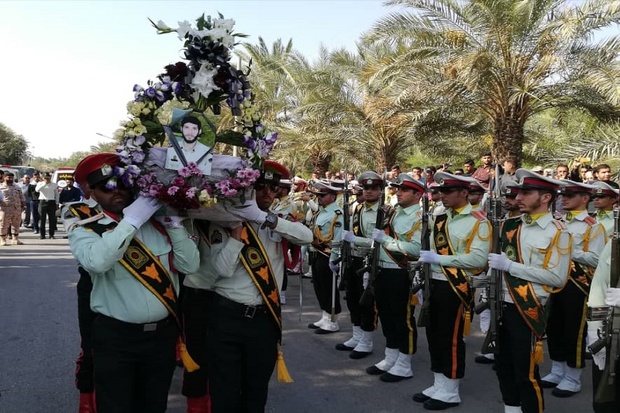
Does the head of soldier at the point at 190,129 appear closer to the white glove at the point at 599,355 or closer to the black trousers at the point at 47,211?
the white glove at the point at 599,355

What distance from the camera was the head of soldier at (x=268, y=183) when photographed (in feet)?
12.0

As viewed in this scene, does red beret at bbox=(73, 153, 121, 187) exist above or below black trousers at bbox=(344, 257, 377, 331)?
above

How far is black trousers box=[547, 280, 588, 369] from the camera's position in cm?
546

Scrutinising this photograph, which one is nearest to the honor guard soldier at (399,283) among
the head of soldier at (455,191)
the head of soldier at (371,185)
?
the head of soldier at (371,185)

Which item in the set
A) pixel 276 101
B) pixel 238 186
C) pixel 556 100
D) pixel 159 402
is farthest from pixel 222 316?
pixel 276 101

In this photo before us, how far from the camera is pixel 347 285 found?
682 centimetres

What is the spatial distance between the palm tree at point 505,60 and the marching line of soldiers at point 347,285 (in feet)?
17.7

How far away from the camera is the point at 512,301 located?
4.25m

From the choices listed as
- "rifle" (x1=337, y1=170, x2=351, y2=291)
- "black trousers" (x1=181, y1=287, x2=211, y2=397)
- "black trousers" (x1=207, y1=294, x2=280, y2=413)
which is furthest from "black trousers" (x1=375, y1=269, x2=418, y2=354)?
"black trousers" (x1=207, y1=294, x2=280, y2=413)

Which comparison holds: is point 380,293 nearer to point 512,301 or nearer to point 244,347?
point 512,301

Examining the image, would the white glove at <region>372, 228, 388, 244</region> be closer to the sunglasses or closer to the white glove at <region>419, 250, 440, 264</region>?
the white glove at <region>419, 250, 440, 264</region>

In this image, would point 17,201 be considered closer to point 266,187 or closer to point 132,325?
point 266,187

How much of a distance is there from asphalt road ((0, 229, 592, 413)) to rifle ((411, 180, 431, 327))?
0.76 meters

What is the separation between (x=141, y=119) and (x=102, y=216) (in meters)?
0.59
